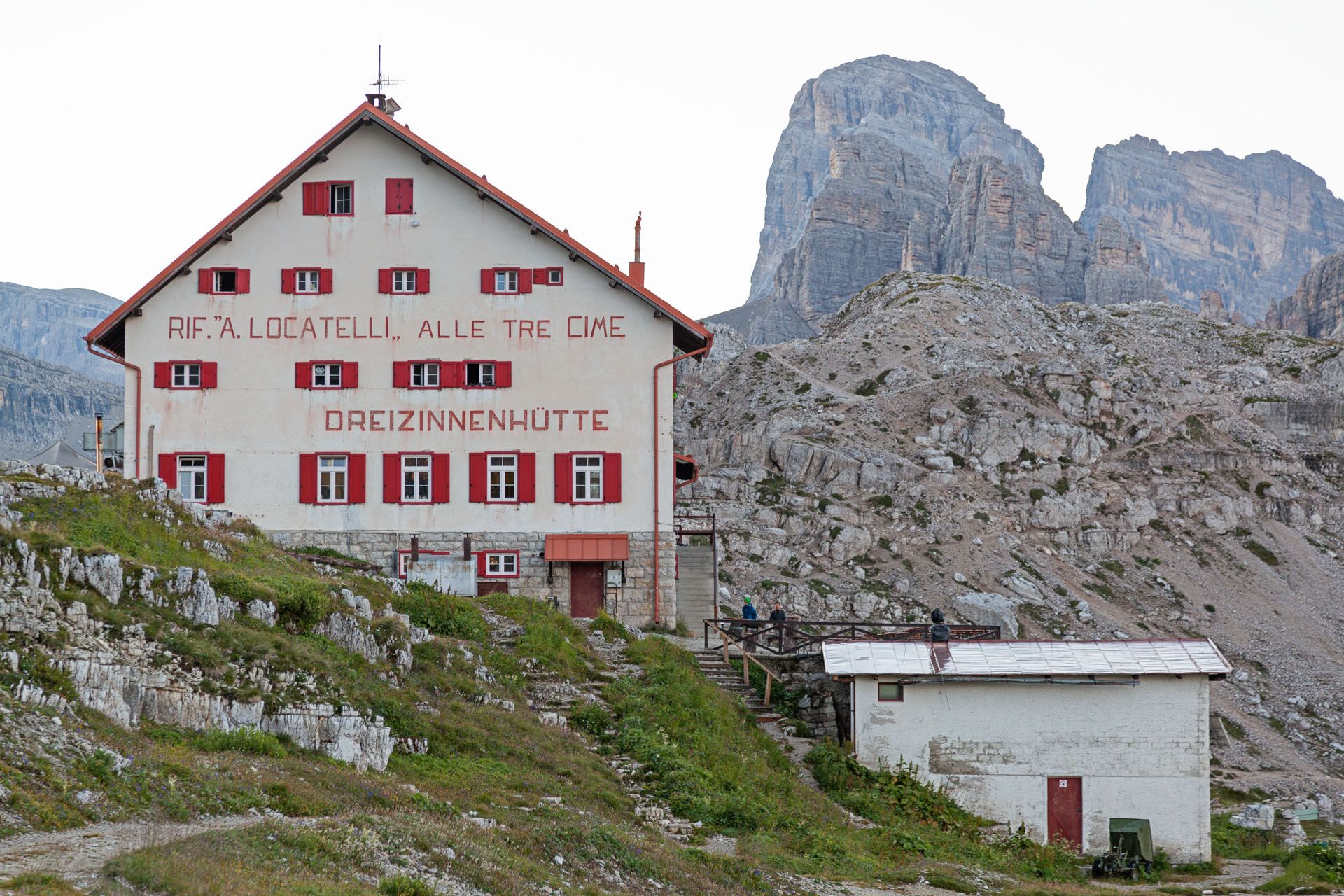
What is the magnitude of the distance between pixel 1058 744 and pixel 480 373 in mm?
19919

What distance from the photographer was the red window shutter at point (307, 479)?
40.1m

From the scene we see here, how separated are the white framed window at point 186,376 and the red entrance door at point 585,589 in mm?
12785

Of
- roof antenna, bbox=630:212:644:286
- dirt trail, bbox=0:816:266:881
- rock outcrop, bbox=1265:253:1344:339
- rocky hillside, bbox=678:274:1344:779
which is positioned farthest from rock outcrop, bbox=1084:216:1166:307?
dirt trail, bbox=0:816:266:881

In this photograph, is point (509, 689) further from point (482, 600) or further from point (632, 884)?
point (632, 884)

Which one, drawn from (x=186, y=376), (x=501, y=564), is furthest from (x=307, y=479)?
(x=501, y=564)

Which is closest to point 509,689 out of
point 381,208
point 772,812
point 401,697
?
point 401,697

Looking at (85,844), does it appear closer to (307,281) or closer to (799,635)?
(799,635)

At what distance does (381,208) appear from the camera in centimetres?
4069

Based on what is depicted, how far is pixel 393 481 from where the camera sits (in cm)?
4009

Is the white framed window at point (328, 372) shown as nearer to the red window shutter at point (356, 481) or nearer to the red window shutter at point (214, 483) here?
the red window shutter at point (356, 481)

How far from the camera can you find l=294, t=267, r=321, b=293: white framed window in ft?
133

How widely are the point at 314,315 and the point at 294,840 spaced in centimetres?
2805

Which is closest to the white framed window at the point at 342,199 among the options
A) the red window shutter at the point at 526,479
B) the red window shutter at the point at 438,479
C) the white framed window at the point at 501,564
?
the red window shutter at the point at 438,479

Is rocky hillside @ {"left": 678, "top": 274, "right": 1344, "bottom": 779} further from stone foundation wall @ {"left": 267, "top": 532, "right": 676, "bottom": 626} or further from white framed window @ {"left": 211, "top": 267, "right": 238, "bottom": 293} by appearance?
white framed window @ {"left": 211, "top": 267, "right": 238, "bottom": 293}
